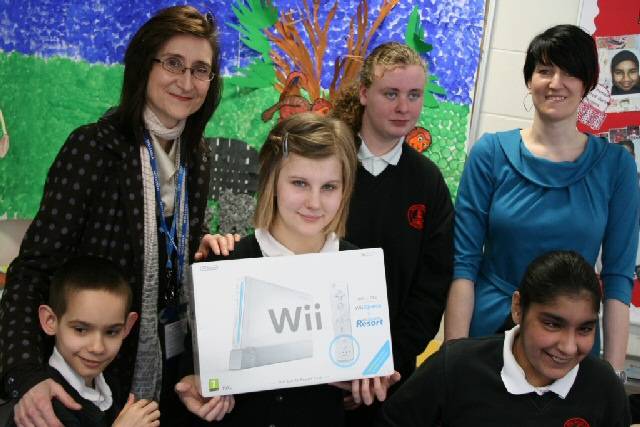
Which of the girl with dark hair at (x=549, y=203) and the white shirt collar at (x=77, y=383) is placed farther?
the girl with dark hair at (x=549, y=203)

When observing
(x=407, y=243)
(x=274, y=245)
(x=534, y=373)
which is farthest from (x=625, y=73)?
(x=274, y=245)

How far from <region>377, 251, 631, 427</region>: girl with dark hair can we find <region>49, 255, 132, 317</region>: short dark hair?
0.79m

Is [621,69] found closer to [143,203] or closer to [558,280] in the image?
[558,280]

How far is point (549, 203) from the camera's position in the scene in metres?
1.93

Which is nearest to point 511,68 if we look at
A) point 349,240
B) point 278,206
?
point 349,240

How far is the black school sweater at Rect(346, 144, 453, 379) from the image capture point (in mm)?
2010

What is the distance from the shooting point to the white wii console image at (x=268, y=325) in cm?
155

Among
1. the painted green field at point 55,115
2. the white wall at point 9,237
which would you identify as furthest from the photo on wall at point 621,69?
the white wall at point 9,237

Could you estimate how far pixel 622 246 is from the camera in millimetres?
1952

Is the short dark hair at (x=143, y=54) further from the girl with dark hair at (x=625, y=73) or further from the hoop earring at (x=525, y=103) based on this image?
the girl with dark hair at (x=625, y=73)

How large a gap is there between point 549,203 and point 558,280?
33cm

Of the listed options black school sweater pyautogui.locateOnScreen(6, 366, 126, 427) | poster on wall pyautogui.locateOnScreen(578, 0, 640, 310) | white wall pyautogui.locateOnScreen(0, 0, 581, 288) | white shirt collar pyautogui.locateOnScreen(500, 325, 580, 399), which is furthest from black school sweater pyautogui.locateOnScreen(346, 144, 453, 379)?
poster on wall pyautogui.locateOnScreen(578, 0, 640, 310)

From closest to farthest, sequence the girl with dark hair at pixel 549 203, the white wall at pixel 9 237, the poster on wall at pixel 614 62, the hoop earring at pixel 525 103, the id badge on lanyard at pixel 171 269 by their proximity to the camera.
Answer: the id badge on lanyard at pixel 171 269
the girl with dark hair at pixel 549 203
the poster on wall at pixel 614 62
the hoop earring at pixel 525 103
the white wall at pixel 9 237

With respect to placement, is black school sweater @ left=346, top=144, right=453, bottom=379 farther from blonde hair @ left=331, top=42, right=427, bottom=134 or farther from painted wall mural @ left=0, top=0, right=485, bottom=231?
painted wall mural @ left=0, top=0, right=485, bottom=231
